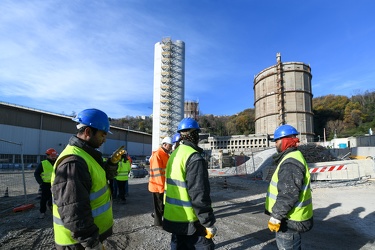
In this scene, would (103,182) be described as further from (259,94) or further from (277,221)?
(259,94)

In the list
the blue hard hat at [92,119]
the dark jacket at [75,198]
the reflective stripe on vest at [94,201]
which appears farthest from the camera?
the blue hard hat at [92,119]

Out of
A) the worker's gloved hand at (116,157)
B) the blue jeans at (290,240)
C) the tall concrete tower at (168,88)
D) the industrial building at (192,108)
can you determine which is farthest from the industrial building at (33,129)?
the blue jeans at (290,240)

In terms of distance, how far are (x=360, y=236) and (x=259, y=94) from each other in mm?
44735

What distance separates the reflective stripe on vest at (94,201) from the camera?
77.5 inches

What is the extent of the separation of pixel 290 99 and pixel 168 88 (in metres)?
21.3

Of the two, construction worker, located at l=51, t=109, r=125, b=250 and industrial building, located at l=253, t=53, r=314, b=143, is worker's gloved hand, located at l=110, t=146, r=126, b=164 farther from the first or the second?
industrial building, located at l=253, t=53, r=314, b=143

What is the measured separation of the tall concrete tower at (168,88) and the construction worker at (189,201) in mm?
32347

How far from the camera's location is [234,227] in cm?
554

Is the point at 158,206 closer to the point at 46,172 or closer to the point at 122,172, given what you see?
the point at 46,172

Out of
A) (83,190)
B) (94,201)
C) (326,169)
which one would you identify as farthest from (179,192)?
(326,169)

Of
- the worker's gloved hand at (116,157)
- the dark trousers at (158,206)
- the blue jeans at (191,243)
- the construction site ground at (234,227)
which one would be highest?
the worker's gloved hand at (116,157)

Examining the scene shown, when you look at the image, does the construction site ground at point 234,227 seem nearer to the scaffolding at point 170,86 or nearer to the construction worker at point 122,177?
the construction worker at point 122,177

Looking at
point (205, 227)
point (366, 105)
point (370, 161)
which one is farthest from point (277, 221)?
point (366, 105)

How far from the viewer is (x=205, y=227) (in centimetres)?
241
